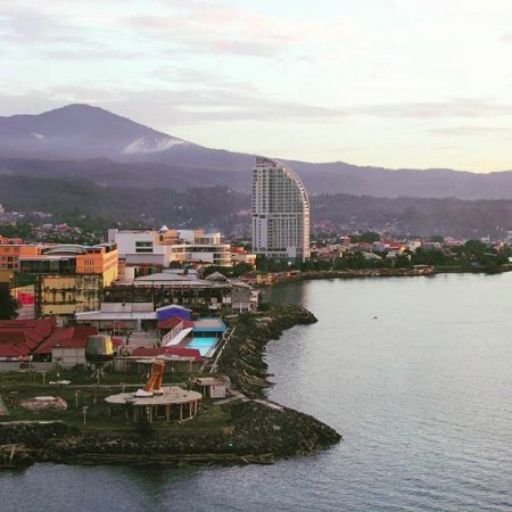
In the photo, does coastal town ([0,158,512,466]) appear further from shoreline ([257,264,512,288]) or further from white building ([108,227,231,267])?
shoreline ([257,264,512,288])

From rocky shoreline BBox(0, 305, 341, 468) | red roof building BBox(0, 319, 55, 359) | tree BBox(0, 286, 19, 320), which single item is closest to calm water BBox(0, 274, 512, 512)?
rocky shoreline BBox(0, 305, 341, 468)

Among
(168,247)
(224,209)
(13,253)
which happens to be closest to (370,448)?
(13,253)

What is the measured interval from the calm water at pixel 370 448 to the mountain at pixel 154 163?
365 ft

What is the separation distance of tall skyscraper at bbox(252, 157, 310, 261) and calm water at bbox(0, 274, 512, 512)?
25.8 meters

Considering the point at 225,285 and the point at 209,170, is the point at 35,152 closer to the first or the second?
the point at 209,170

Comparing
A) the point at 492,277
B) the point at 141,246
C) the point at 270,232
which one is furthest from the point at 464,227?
the point at 141,246

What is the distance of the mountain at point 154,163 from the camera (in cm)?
13412

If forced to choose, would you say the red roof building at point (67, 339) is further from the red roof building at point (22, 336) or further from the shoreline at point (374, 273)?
the shoreline at point (374, 273)

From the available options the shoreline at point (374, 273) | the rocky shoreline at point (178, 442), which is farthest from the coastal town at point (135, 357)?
the shoreline at point (374, 273)

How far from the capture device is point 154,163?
492 ft

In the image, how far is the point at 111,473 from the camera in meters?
8.91

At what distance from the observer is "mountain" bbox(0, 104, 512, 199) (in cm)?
13412

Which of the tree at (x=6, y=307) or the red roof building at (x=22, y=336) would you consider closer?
the red roof building at (x=22, y=336)

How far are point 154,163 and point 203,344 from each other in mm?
136364
